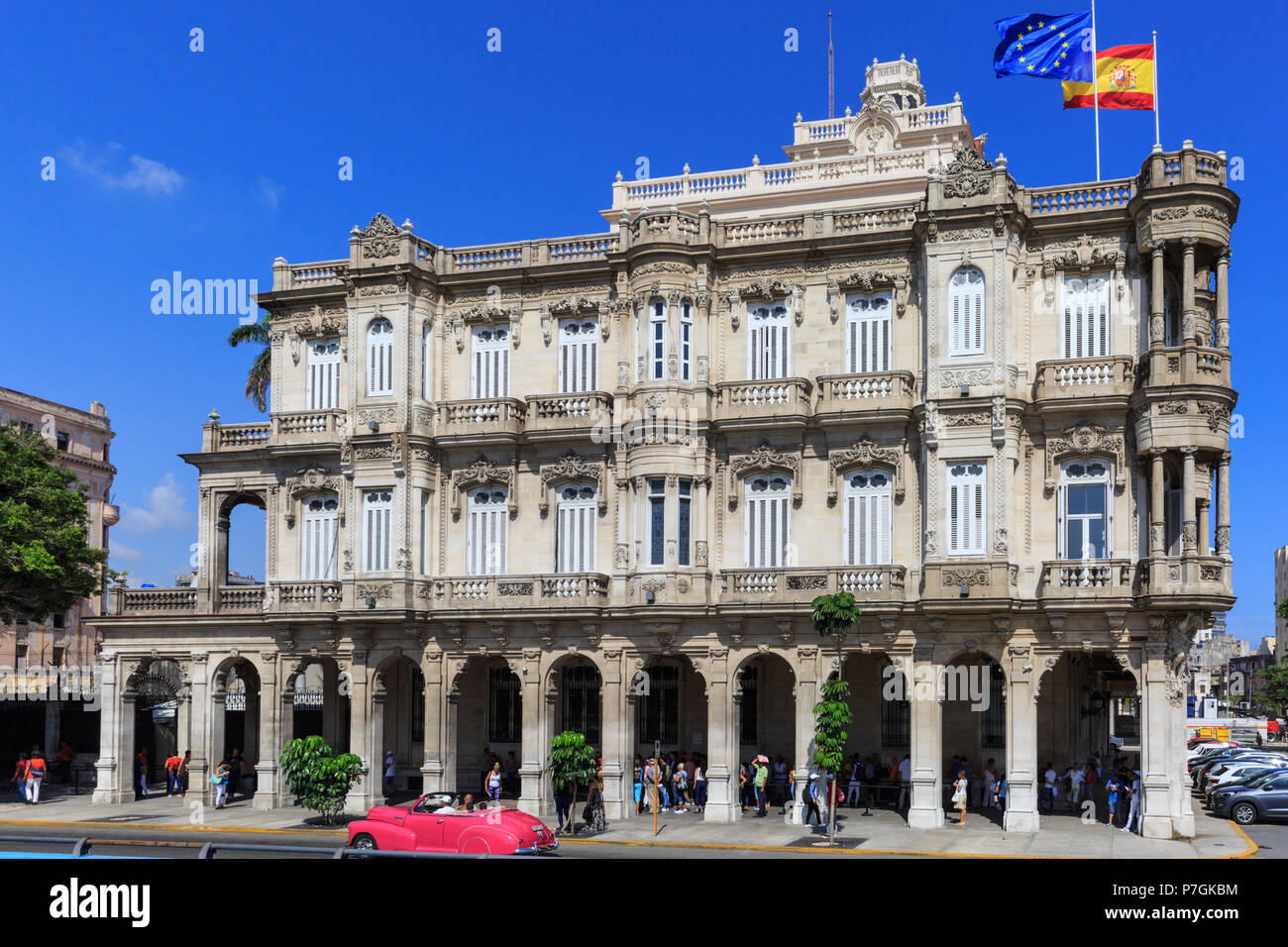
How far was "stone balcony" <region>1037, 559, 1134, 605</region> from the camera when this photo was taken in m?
34.2

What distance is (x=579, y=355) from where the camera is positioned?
135ft

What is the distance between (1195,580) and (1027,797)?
7.19m

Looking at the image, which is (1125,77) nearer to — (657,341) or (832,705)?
(657,341)

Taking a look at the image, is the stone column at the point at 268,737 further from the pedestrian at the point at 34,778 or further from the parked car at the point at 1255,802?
the parked car at the point at 1255,802

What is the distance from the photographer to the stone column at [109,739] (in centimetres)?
4166

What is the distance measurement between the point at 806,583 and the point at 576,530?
801 cm

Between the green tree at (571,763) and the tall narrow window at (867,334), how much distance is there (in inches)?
552

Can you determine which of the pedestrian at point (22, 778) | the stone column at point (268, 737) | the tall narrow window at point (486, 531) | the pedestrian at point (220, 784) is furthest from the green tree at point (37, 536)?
the tall narrow window at point (486, 531)

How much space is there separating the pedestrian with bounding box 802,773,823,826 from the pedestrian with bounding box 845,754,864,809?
2.53 metres

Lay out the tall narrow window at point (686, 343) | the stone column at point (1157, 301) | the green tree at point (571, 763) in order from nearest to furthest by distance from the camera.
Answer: the green tree at point (571, 763), the stone column at point (1157, 301), the tall narrow window at point (686, 343)

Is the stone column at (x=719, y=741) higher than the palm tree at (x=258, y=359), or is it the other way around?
the palm tree at (x=258, y=359)

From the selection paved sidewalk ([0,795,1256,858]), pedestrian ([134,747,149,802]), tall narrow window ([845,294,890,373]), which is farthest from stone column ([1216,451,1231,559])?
pedestrian ([134,747,149,802])
